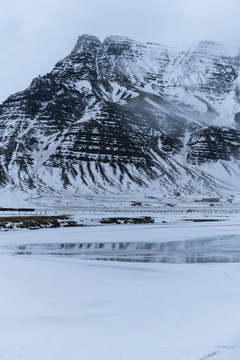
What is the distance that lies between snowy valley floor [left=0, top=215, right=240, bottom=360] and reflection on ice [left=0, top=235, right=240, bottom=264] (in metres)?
5.50

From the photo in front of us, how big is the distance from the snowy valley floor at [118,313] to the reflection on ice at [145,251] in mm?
5498

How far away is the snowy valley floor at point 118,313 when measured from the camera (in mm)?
12523

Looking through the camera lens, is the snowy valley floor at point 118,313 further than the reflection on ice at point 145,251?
No

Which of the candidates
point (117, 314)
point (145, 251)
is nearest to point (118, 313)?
point (117, 314)

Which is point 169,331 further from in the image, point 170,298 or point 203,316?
point 170,298

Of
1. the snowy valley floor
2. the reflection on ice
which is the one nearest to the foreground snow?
the snowy valley floor

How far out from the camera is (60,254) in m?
35.2

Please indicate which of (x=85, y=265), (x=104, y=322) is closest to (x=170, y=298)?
(x=104, y=322)

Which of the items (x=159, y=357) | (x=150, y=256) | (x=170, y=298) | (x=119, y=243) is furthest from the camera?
(x=119, y=243)

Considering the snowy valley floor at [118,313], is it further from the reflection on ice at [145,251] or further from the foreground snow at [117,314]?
the reflection on ice at [145,251]

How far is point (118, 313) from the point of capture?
16266mm

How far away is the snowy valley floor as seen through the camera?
1252 centimetres

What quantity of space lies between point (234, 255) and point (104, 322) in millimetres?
22088

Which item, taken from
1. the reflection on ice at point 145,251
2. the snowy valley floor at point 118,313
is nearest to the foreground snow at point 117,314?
the snowy valley floor at point 118,313
